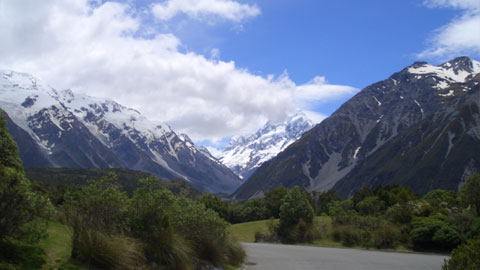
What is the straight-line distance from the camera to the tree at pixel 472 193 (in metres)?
50.5

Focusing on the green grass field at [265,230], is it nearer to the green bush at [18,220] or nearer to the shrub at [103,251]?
the shrub at [103,251]

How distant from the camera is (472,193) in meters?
50.8

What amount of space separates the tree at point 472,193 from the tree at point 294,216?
19436mm

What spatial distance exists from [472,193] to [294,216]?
22.2m

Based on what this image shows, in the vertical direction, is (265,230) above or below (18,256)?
above

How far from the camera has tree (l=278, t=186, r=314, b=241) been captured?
172 feet

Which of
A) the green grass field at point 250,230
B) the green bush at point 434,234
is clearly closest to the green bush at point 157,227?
the green bush at point 434,234

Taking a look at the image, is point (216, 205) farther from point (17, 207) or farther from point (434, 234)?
point (17, 207)

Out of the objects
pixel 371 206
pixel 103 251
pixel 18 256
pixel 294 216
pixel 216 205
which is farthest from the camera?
pixel 216 205

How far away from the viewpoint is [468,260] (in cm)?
1254

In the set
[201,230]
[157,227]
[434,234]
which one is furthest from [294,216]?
[157,227]

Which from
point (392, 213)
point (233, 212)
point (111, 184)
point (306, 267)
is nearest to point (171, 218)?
point (111, 184)

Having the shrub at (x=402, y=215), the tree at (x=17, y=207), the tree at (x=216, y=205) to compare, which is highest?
the tree at (x=216, y=205)

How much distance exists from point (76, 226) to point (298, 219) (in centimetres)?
4135
